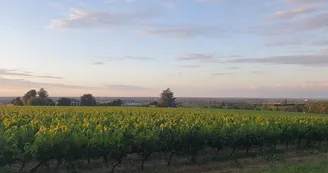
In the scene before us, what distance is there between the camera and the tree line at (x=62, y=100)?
91463 mm

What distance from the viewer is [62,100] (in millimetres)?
93000

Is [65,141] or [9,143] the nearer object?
[9,143]

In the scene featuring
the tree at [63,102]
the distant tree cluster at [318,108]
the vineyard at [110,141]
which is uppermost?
the tree at [63,102]

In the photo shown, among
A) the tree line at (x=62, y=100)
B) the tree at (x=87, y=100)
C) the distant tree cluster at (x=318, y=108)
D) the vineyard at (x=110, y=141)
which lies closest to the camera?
the vineyard at (x=110, y=141)

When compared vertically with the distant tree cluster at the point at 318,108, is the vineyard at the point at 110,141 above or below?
below

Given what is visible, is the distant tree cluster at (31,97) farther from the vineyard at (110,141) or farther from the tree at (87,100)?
the vineyard at (110,141)

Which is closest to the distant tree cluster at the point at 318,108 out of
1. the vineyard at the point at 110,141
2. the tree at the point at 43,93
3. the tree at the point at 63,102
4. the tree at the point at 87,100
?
the vineyard at the point at 110,141

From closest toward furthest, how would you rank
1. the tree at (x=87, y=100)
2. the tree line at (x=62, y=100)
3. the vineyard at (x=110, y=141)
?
the vineyard at (x=110, y=141)
the tree line at (x=62, y=100)
the tree at (x=87, y=100)

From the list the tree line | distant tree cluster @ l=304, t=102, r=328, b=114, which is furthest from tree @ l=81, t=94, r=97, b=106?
distant tree cluster @ l=304, t=102, r=328, b=114

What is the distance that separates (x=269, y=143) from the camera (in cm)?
1945

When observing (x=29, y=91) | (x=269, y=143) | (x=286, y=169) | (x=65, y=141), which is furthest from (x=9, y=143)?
(x=29, y=91)

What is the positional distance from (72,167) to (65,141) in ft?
4.95

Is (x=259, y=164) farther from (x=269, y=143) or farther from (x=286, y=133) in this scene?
(x=286, y=133)

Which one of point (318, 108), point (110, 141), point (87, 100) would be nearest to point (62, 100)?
point (87, 100)
